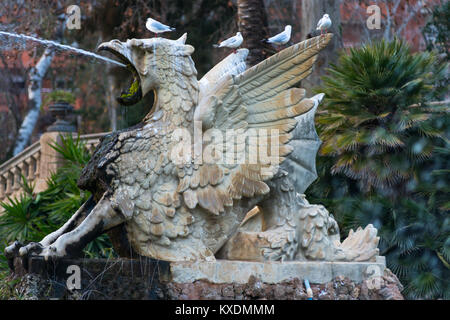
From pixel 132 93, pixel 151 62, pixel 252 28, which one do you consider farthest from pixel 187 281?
pixel 252 28

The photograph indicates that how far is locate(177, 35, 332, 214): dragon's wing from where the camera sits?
6102mm

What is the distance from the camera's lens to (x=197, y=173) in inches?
240

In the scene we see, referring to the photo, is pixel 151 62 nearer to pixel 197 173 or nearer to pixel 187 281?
pixel 197 173

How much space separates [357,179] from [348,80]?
141 centimetres

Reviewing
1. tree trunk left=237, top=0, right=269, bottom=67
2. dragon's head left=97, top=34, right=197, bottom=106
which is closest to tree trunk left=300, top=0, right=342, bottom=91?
tree trunk left=237, top=0, right=269, bottom=67

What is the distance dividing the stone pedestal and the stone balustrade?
23.1 feet

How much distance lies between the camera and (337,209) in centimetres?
985

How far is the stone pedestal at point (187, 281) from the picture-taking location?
562 centimetres

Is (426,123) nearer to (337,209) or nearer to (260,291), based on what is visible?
(337,209)

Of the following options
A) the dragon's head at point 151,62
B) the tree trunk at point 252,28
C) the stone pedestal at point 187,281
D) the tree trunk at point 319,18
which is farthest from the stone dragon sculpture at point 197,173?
the tree trunk at point 319,18

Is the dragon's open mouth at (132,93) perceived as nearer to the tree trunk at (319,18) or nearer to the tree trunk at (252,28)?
the tree trunk at (252,28)

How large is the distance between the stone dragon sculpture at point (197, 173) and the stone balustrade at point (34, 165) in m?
6.74

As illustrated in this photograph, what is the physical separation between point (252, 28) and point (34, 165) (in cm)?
512
